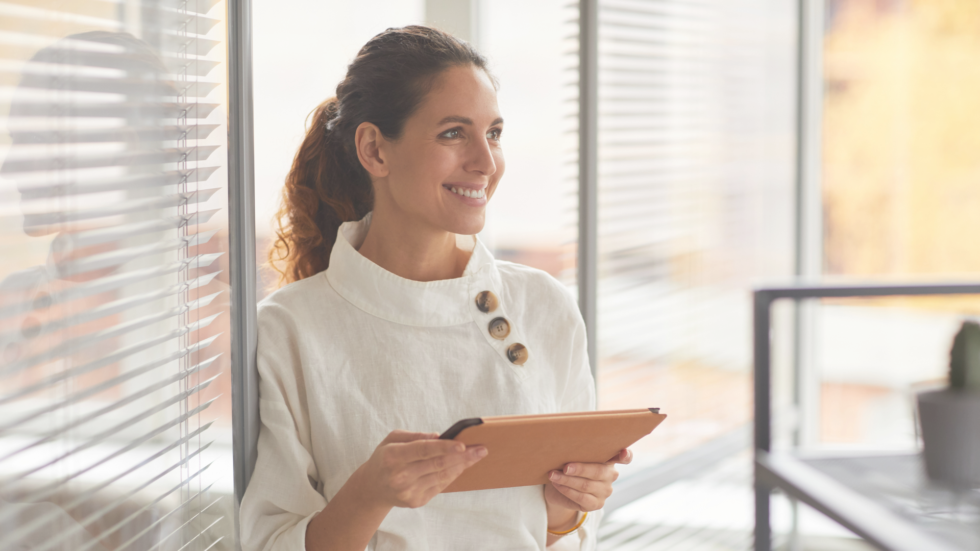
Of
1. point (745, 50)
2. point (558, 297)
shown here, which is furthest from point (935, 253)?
point (558, 297)

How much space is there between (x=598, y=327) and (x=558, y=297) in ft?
2.51

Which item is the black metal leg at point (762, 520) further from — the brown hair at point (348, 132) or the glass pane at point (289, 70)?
the glass pane at point (289, 70)

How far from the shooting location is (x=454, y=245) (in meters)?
1.47

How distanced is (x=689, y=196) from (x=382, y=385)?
160cm

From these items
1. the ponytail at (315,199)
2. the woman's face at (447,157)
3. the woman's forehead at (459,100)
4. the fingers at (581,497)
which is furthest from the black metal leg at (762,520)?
the ponytail at (315,199)

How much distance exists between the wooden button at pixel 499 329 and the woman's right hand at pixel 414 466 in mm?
350

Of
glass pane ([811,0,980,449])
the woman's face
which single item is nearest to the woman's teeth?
the woman's face

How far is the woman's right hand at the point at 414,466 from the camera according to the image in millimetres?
989

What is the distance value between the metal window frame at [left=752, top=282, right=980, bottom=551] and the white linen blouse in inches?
16.3

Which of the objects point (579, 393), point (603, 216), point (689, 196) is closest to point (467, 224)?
point (579, 393)

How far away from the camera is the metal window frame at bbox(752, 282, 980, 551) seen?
1.05m

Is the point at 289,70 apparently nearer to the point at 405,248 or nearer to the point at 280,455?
the point at 405,248

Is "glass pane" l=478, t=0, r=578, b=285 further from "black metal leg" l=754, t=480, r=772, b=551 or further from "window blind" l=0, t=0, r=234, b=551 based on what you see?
"black metal leg" l=754, t=480, r=772, b=551

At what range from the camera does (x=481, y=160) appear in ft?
4.32
